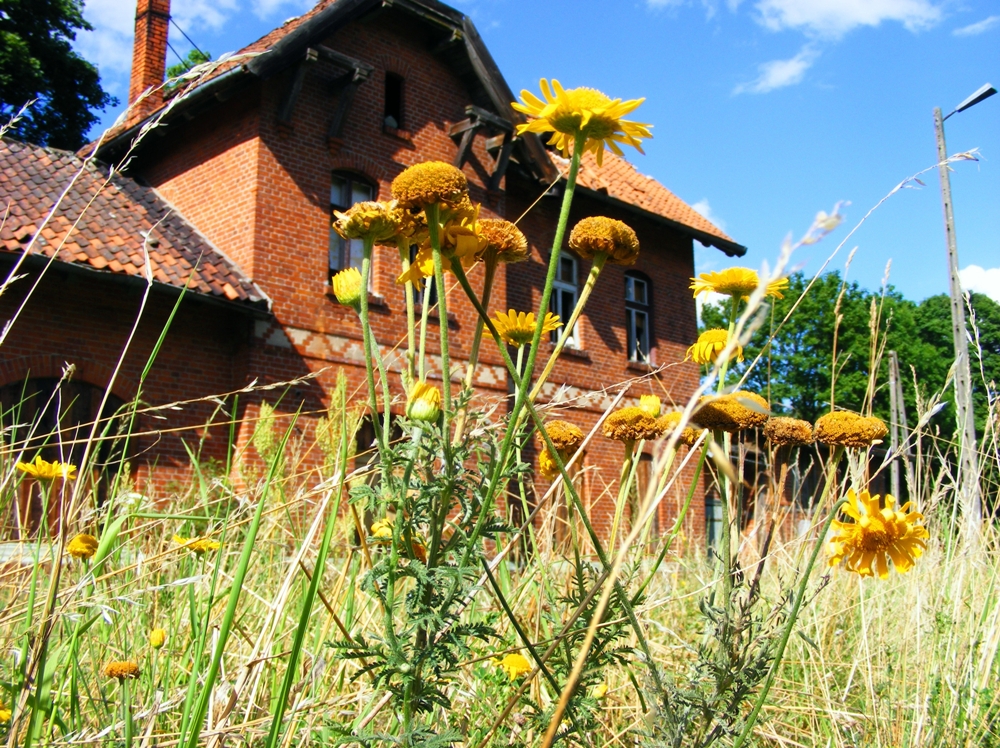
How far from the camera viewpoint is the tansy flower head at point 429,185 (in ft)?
4.25

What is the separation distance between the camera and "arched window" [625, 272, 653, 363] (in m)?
13.9

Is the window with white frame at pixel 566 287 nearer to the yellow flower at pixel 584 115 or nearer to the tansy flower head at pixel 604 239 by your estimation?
the tansy flower head at pixel 604 239

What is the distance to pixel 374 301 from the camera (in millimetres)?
10148

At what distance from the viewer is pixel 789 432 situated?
1633 millimetres

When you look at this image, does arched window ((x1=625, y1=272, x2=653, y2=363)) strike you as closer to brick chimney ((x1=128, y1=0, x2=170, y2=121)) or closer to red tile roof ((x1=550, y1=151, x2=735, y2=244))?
red tile roof ((x1=550, y1=151, x2=735, y2=244))

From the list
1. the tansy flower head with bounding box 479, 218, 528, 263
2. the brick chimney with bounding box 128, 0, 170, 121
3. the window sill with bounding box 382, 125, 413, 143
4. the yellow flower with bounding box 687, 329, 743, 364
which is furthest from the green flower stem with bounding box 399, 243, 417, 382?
the brick chimney with bounding box 128, 0, 170, 121

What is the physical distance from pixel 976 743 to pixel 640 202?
483 inches

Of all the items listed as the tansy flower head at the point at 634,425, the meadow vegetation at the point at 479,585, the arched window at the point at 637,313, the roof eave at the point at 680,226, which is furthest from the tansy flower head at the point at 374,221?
the arched window at the point at 637,313

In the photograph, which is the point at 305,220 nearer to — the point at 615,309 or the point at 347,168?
the point at 347,168

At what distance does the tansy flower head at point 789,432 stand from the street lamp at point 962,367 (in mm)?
681

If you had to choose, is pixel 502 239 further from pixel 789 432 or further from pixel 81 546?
pixel 81 546

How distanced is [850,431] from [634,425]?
0.39 metres

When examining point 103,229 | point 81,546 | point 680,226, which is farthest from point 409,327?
point 680,226

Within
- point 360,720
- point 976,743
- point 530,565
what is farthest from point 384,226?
point 976,743
